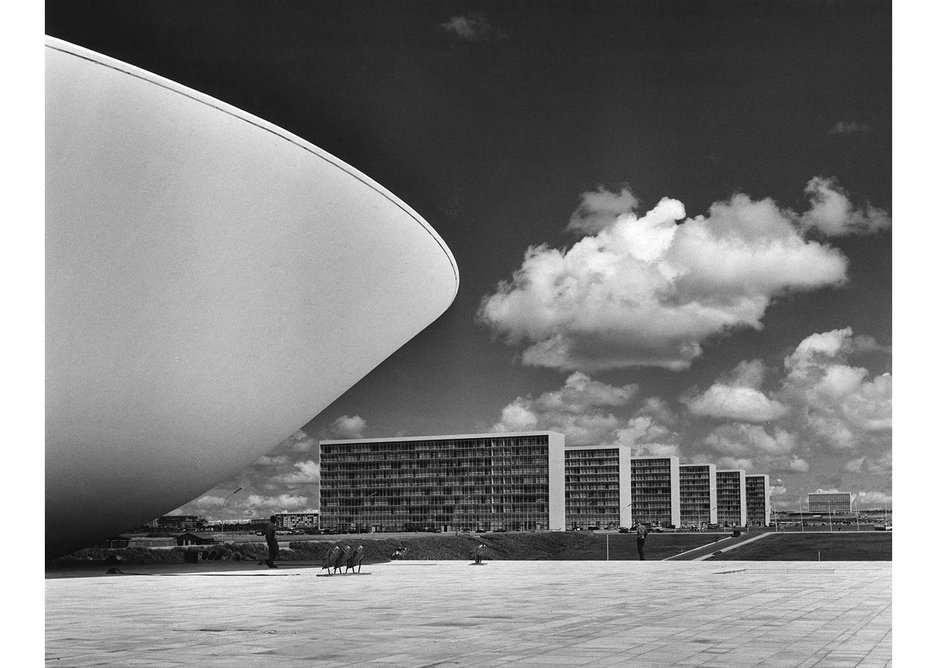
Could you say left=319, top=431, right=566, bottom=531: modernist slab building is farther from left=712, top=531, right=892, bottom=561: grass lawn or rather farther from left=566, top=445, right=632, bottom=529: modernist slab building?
left=712, top=531, right=892, bottom=561: grass lawn

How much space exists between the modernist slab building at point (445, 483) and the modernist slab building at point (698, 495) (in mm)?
28139

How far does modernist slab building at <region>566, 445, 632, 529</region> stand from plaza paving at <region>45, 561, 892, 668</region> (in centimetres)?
5938

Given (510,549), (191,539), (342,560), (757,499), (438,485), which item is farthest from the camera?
(757,499)

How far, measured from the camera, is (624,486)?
69.9 meters

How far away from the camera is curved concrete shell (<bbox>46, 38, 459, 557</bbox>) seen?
725cm

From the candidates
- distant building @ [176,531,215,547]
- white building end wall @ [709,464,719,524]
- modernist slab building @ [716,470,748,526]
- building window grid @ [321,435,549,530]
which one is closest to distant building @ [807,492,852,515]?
white building end wall @ [709,464,719,524]

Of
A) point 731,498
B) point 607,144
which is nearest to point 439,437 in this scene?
point 731,498

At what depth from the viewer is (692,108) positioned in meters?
9.15

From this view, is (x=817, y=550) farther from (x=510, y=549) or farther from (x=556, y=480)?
(x=556, y=480)

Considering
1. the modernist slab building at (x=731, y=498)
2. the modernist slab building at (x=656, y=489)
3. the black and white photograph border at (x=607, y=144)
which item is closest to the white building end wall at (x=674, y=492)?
the modernist slab building at (x=656, y=489)

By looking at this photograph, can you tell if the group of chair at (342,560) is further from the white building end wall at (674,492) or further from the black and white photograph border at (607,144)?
the white building end wall at (674,492)

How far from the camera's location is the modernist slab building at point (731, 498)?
90.8m

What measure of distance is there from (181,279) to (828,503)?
249ft

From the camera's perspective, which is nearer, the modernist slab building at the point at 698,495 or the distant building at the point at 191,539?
the distant building at the point at 191,539
